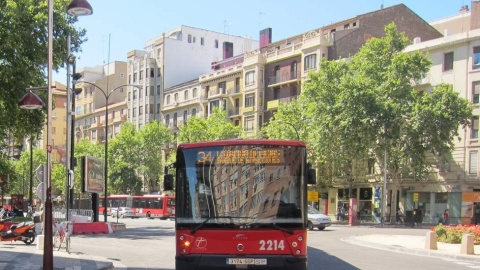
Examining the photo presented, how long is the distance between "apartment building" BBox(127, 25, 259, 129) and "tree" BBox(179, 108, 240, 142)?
73.9ft

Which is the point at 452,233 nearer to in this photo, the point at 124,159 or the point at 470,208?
the point at 470,208

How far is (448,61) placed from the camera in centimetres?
4925

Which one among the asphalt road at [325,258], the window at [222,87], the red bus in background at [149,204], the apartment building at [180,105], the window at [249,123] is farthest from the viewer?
the apartment building at [180,105]

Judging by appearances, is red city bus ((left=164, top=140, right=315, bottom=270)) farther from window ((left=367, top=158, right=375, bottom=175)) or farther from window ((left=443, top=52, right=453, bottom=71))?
window ((left=367, top=158, right=375, bottom=175))

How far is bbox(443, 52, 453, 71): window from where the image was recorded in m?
48.9

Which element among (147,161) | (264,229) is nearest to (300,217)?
(264,229)

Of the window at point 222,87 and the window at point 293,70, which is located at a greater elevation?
the window at point 293,70

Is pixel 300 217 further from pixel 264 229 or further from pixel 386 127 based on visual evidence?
pixel 386 127

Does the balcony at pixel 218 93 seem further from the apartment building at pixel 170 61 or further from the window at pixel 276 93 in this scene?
the apartment building at pixel 170 61

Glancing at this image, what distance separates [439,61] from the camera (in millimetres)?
49906

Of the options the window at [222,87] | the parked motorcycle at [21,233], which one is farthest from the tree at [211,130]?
the parked motorcycle at [21,233]

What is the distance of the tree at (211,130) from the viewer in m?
66.5


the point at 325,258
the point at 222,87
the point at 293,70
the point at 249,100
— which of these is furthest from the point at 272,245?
the point at 222,87

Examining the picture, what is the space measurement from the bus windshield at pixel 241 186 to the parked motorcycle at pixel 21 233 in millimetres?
13520
